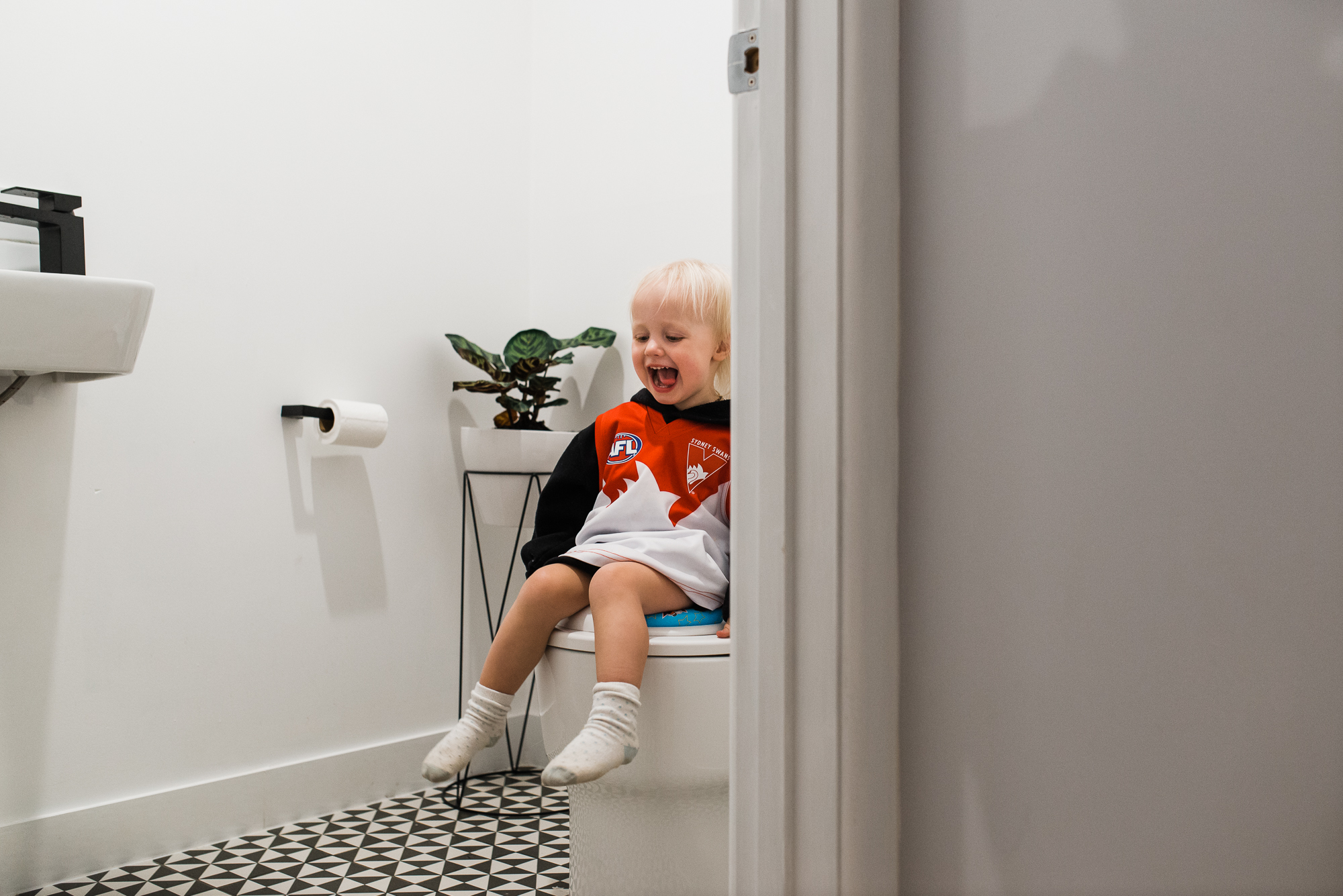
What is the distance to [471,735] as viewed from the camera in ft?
3.92

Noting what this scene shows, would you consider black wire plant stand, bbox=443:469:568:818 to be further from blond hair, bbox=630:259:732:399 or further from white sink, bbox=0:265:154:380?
white sink, bbox=0:265:154:380

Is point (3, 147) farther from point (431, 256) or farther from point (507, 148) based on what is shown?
point (507, 148)

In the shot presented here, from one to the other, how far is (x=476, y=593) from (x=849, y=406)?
148 centimetres

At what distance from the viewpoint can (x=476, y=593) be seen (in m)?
2.01

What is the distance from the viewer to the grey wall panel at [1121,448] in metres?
0.57

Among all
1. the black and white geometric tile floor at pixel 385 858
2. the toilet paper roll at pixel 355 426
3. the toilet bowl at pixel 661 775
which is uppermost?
the toilet paper roll at pixel 355 426

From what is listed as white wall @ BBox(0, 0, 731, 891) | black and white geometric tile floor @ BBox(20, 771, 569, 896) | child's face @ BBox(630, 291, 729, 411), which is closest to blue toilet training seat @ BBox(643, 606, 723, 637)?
child's face @ BBox(630, 291, 729, 411)

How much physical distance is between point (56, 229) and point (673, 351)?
913mm

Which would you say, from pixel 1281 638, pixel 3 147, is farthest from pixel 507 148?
pixel 1281 638

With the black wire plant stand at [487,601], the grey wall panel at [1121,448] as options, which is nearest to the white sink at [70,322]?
the black wire plant stand at [487,601]

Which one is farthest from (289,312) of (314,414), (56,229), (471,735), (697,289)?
(471,735)

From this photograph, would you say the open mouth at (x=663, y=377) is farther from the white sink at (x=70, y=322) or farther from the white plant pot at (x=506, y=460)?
the white sink at (x=70, y=322)

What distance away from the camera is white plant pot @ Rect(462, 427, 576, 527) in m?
1.84

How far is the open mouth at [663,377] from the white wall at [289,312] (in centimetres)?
42
